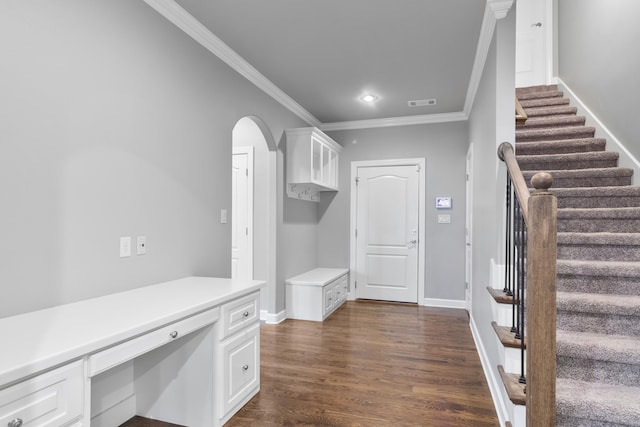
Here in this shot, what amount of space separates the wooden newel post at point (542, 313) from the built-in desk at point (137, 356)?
153cm

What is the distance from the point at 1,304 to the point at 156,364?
88 centimetres

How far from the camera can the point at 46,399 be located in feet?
3.69

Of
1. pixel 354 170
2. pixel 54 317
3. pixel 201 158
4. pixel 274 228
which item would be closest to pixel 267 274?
pixel 274 228

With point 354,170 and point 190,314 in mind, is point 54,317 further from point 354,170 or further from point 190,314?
point 354,170

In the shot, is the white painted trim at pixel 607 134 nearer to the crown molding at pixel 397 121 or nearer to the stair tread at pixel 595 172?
the stair tread at pixel 595 172

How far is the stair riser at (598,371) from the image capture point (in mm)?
1703

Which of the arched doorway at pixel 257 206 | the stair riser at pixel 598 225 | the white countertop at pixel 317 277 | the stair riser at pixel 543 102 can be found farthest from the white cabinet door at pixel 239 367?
the stair riser at pixel 543 102

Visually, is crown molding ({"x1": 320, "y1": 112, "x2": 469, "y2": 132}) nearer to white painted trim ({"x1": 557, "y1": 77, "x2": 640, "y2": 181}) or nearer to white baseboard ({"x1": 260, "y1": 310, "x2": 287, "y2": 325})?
white painted trim ({"x1": 557, "y1": 77, "x2": 640, "y2": 181})

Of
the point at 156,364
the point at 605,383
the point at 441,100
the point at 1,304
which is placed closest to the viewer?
the point at 1,304

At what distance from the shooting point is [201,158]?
2.73m

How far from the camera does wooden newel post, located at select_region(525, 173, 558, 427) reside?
4.43ft

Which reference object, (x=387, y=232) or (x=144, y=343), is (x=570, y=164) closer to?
(x=387, y=232)

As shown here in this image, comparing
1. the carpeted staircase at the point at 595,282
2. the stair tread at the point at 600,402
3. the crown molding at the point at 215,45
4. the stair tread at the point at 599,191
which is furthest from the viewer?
the stair tread at the point at 599,191

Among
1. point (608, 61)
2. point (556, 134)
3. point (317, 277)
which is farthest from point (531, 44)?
point (317, 277)
